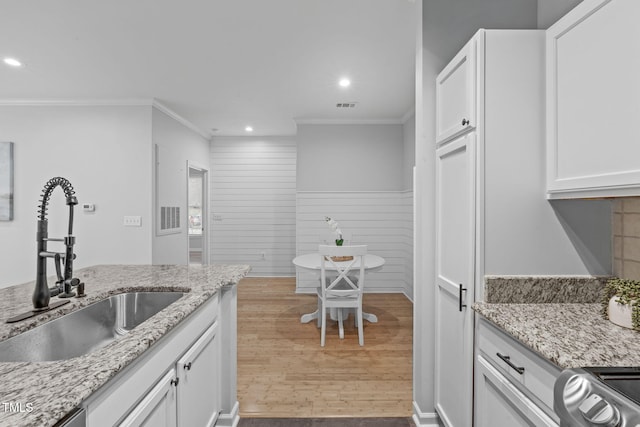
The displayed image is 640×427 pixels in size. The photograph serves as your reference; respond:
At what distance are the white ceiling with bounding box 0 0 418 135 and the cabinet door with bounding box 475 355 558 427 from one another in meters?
2.25

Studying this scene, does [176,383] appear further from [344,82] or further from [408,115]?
[408,115]

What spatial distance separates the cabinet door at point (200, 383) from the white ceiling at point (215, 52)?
2.18 meters

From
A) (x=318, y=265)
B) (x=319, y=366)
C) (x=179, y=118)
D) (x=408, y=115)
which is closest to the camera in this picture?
(x=319, y=366)

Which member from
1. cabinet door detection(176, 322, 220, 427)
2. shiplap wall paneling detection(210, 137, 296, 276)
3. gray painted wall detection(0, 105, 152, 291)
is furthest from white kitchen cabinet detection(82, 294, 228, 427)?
shiplap wall paneling detection(210, 137, 296, 276)

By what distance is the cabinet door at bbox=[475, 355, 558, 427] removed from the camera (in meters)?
1.11

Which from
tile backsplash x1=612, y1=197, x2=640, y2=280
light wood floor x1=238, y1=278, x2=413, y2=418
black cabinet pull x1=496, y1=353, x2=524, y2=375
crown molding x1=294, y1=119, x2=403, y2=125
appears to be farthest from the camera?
crown molding x1=294, y1=119, x2=403, y2=125

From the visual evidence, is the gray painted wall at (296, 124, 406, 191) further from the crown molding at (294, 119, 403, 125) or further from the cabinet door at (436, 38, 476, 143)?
the cabinet door at (436, 38, 476, 143)

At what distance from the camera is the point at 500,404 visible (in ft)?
4.31

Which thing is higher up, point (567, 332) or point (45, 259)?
point (45, 259)

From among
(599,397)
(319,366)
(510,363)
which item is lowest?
(319,366)

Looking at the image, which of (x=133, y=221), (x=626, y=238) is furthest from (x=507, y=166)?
(x=133, y=221)

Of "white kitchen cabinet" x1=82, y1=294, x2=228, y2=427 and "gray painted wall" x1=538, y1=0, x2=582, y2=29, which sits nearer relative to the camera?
"white kitchen cabinet" x1=82, y1=294, x2=228, y2=427

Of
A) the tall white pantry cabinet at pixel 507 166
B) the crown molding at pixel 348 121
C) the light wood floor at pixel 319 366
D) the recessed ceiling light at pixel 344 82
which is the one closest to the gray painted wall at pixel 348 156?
the crown molding at pixel 348 121

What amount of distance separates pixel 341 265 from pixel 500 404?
85.4 inches
